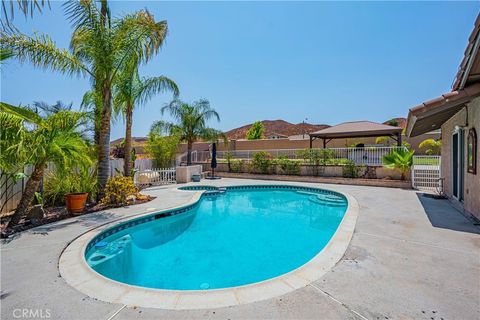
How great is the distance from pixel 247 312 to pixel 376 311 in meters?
1.38

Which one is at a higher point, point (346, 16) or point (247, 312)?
point (346, 16)

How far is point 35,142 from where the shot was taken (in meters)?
5.66

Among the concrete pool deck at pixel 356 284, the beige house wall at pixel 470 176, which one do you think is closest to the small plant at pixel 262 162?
the beige house wall at pixel 470 176

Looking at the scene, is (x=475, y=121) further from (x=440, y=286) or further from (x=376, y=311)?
(x=376, y=311)

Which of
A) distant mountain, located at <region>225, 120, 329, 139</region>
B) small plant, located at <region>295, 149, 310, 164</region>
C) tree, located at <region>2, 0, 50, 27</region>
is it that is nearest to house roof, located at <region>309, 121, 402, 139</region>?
small plant, located at <region>295, 149, 310, 164</region>

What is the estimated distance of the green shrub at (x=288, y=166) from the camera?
52.9 ft

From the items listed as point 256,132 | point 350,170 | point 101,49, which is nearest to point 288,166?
point 350,170

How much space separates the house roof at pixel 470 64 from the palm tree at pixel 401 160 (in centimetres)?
705

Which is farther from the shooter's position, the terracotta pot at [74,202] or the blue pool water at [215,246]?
the terracotta pot at [74,202]

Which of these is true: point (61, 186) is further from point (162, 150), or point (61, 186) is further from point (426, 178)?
point (426, 178)

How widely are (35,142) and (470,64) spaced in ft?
30.7

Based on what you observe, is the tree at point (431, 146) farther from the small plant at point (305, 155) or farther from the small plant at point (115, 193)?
the small plant at point (115, 193)

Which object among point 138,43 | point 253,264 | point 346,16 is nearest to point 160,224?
point 253,264

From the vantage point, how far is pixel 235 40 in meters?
15.4
